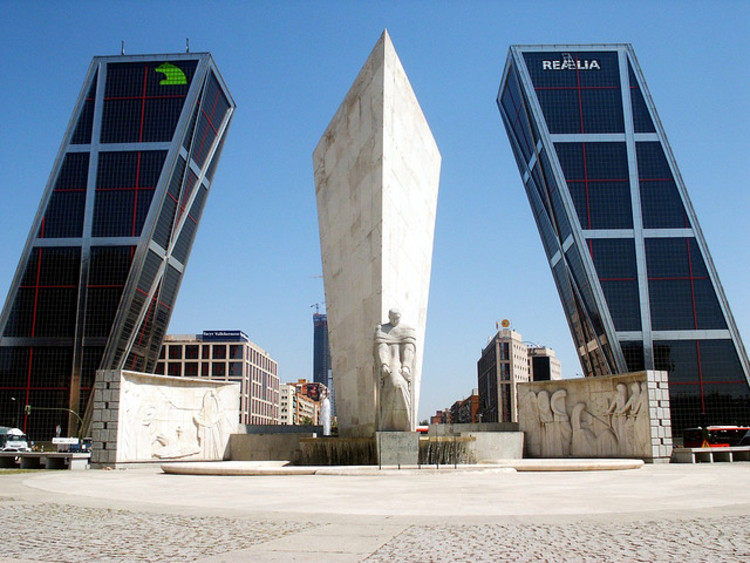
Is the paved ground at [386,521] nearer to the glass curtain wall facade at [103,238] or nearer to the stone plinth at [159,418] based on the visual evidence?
the stone plinth at [159,418]

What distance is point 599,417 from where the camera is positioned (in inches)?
803

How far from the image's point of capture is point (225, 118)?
2441 inches

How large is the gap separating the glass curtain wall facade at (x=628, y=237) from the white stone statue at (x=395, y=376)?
120 feet

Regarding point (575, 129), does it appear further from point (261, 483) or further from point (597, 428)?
point (261, 483)

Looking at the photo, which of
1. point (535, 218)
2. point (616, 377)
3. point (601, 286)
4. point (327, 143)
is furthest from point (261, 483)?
point (535, 218)

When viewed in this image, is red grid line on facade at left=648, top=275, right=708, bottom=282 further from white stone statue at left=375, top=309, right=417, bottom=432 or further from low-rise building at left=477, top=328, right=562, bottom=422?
low-rise building at left=477, top=328, right=562, bottom=422

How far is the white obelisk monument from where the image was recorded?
18.3m

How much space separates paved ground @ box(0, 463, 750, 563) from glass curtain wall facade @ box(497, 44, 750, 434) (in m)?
40.3

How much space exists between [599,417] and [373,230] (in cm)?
877

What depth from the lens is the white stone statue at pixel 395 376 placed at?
15.2m

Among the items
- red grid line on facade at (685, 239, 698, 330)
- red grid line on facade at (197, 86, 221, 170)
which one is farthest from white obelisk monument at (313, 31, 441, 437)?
red grid line on facade at (197, 86, 221, 170)

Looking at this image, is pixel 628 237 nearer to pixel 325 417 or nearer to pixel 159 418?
pixel 325 417

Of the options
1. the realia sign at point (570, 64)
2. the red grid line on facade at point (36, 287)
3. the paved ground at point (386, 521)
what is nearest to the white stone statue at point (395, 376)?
the paved ground at point (386, 521)

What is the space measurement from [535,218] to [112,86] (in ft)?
121
